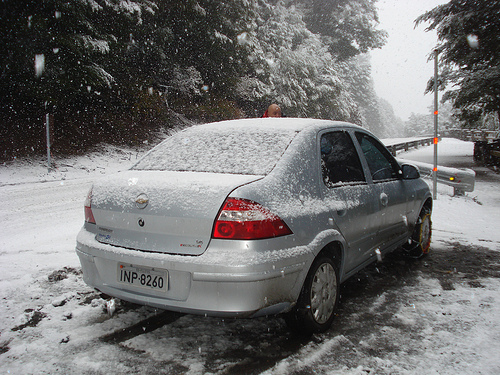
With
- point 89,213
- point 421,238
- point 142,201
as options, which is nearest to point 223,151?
point 142,201

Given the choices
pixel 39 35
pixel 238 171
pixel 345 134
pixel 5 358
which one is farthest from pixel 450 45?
pixel 5 358

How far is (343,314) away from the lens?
3529 mm

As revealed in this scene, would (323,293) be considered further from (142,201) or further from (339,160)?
(142,201)

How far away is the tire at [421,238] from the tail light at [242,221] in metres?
3.29

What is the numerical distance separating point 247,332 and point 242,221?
1.10m

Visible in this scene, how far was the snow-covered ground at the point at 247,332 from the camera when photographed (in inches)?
105

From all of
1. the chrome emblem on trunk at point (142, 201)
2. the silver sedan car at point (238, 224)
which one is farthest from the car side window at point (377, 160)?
the chrome emblem on trunk at point (142, 201)

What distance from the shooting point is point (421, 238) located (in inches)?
207

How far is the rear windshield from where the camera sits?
3.07m

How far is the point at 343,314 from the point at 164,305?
1.65 metres

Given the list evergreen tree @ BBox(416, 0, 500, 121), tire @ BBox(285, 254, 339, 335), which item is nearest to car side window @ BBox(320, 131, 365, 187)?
tire @ BBox(285, 254, 339, 335)

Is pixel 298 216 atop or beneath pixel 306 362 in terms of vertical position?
atop

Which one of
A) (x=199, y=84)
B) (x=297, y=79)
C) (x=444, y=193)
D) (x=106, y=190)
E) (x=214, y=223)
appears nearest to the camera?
(x=214, y=223)

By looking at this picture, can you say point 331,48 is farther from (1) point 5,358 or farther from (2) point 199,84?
(1) point 5,358
